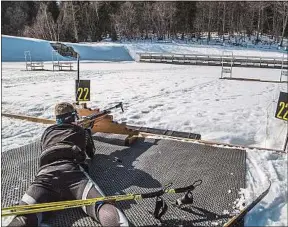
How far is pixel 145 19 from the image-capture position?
37.5m

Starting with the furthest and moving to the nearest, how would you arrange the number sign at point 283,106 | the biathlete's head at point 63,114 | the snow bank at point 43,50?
1. the snow bank at point 43,50
2. the number sign at point 283,106
3. the biathlete's head at point 63,114

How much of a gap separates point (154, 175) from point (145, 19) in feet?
117

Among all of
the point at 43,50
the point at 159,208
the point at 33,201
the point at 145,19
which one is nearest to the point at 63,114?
the point at 33,201

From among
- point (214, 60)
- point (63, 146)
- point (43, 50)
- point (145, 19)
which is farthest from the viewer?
point (145, 19)

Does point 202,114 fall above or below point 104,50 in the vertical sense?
below

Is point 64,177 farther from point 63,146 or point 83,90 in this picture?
point 83,90

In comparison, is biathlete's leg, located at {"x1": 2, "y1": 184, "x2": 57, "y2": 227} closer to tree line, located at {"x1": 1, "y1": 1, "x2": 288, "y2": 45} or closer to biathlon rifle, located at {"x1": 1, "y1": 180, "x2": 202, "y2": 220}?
biathlon rifle, located at {"x1": 1, "y1": 180, "x2": 202, "y2": 220}

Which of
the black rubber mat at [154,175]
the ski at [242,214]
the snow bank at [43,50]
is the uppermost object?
the snow bank at [43,50]

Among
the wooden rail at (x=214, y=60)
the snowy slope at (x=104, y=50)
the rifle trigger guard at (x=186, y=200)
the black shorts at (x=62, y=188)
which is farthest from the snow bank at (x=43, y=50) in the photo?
the rifle trigger guard at (x=186, y=200)

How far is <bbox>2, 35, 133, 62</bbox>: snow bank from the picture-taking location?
2448 centimetres

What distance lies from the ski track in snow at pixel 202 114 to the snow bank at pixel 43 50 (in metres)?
13.4

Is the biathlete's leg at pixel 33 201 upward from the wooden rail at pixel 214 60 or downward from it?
downward

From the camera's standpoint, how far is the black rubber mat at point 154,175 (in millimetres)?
2803

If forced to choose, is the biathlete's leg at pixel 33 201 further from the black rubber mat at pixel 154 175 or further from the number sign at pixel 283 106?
the number sign at pixel 283 106
